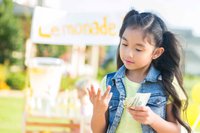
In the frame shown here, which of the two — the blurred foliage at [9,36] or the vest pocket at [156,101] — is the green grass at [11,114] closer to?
the vest pocket at [156,101]

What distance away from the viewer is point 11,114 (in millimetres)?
9367

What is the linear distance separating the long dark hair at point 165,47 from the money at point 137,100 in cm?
20

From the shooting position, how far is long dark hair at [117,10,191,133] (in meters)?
2.33

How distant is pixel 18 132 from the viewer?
7.48 m

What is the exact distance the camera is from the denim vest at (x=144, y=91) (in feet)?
7.57

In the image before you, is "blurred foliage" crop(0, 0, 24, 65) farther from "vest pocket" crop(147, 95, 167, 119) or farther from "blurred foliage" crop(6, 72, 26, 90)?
"vest pocket" crop(147, 95, 167, 119)

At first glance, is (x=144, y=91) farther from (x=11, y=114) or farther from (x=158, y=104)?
(x=11, y=114)

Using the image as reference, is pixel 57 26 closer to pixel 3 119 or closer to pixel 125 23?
pixel 125 23

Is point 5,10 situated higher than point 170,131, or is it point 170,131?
point 170,131

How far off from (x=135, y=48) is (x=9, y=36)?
52.7 feet

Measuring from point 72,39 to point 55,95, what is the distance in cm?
118

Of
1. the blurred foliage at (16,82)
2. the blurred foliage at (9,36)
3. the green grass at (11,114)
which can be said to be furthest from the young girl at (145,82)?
the blurred foliage at (9,36)

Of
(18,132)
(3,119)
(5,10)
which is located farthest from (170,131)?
(5,10)

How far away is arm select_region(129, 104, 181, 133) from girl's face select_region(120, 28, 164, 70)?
22 centimetres
